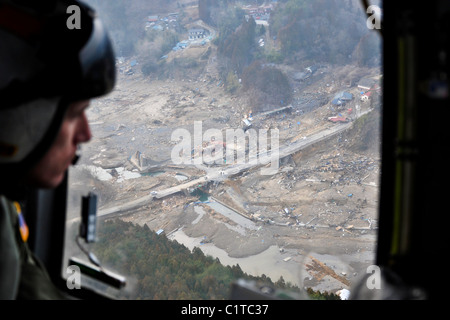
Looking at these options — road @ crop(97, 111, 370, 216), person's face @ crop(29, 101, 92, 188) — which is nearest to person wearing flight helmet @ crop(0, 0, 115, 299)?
person's face @ crop(29, 101, 92, 188)

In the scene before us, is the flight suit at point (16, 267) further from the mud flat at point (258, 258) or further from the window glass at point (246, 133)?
the mud flat at point (258, 258)

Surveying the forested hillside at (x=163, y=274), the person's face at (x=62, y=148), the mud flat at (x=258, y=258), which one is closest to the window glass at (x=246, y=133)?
the mud flat at (x=258, y=258)

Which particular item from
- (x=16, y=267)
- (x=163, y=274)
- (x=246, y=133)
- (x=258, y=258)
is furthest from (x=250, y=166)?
(x=16, y=267)

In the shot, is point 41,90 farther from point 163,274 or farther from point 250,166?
point 250,166

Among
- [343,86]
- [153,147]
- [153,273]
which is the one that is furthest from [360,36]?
[153,273]

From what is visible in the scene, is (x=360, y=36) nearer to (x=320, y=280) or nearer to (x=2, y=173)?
(x=320, y=280)

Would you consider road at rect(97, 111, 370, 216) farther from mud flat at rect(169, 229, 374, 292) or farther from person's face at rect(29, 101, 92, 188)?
person's face at rect(29, 101, 92, 188)
